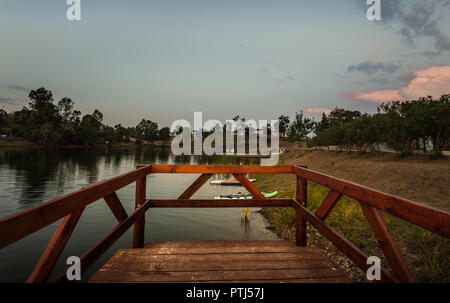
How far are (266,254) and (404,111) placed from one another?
946 inches

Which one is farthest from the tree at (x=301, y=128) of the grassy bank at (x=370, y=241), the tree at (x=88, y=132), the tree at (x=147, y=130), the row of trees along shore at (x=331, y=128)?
the tree at (x=147, y=130)

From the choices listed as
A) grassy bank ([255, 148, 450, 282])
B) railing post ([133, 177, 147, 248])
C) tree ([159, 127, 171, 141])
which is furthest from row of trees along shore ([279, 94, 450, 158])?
tree ([159, 127, 171, 141])

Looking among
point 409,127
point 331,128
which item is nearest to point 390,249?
point 409,127

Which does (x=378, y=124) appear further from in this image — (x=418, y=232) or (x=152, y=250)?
(x=152, y=250)

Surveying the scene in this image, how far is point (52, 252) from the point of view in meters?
1.81

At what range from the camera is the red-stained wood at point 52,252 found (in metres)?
1.65

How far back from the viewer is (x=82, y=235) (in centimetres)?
1098

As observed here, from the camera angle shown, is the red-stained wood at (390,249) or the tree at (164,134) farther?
the tree at (164,134)

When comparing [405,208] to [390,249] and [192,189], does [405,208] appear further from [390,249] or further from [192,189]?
[192,189]

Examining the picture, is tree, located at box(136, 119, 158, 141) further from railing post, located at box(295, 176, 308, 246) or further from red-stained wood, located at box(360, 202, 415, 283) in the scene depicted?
red-stained wood, located at box(360, 202, 415, 283)

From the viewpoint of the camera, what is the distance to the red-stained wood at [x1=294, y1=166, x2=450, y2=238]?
57.4 inches

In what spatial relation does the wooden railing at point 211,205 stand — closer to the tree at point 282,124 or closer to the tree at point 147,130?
the tree at point 282,124

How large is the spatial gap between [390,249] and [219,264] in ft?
6.78

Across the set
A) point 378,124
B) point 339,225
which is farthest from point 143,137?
point 339,225
